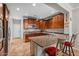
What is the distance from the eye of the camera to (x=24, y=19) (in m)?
1.80

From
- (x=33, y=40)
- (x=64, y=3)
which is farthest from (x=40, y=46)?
(x=64, y=3)

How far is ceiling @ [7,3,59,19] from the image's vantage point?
1.76 metres

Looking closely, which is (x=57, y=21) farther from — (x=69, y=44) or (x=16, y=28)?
(x=16, y=28)

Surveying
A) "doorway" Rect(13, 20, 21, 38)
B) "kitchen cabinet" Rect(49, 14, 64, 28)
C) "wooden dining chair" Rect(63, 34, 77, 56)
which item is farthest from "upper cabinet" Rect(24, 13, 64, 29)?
"wooden dining chair" Rect(63, 34, 77, 56)

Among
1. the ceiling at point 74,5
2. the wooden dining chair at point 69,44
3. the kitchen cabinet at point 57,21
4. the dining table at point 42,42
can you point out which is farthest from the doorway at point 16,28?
the ceiling at point 74,5

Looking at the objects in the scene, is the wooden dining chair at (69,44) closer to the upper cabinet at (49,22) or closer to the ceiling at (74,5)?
the upper cabinet at (49,22)

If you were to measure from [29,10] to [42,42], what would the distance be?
0.50 m

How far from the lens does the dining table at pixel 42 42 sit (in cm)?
179

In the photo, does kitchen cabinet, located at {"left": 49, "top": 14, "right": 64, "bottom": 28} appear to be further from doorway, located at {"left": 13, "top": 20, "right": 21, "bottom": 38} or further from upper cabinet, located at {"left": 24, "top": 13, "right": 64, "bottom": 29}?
doorway, located at {"left": 13, "top": 20, "right": 21, "bottom": 38}

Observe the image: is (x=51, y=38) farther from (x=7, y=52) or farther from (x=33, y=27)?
(x=7, y=52)

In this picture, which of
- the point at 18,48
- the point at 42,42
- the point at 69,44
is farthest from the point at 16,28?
the point at 69,44

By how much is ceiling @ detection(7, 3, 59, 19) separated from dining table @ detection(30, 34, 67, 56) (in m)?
0.32

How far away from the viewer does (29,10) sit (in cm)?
179

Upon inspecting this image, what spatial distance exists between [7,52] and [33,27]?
1.66ft
